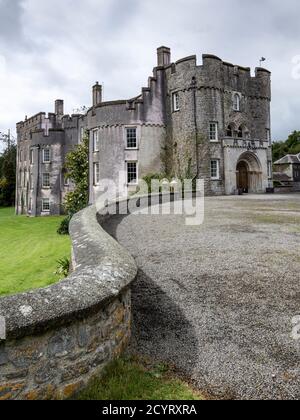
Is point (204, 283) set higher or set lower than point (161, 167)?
lower

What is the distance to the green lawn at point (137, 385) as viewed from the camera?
3.17 meters

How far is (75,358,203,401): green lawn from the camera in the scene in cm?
317

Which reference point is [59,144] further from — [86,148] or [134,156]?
[134,156]

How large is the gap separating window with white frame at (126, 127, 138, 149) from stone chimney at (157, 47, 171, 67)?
7459 mm

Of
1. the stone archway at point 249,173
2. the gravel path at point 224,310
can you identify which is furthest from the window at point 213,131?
the gravel path at point 224,310

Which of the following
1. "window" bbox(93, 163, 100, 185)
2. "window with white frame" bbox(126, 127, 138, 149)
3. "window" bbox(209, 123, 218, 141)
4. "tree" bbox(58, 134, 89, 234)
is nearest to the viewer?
"window" bbox(209, 123, 218, 141)

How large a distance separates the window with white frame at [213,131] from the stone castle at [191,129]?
0.27ft

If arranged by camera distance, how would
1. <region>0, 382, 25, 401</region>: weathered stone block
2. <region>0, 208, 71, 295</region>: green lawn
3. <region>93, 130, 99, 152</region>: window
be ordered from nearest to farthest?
<region>0, 382, 25, 401</region>: weathered stone block, <region>0, 208, 71, 295</region>: green lawn, <region>93, 130, 99, 152</region>: window

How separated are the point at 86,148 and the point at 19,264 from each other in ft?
69.8

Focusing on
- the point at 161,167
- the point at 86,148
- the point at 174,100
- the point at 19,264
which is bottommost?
the point at 19,264

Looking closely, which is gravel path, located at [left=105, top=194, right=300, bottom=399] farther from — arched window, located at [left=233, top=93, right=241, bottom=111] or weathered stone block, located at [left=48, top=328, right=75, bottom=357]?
arched window, located at [left=233, top=93, right=241, bottom=111]

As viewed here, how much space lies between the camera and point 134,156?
97.1ft

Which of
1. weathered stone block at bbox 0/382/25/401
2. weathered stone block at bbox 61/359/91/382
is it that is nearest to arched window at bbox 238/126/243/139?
weathered stone block at bbox 61/359/91/382

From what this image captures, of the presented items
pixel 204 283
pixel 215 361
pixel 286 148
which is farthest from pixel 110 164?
pixel 286 148
